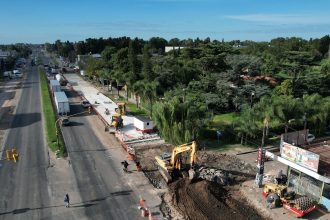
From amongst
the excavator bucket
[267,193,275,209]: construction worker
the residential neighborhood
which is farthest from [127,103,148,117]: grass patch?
[267,193,275,209]: construction worker

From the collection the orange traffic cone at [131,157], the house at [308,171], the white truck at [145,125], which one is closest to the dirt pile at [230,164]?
the house at [308,171]

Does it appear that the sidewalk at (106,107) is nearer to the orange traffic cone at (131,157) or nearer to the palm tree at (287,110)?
the orange traffic cone at (131,157)

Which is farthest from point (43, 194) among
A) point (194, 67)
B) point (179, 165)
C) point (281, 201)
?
point (194, 67)

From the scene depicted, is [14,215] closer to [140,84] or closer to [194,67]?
[140,84]

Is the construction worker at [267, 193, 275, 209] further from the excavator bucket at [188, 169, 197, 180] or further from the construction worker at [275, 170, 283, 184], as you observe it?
the excavator bucket at [188, 169, 197, 180]

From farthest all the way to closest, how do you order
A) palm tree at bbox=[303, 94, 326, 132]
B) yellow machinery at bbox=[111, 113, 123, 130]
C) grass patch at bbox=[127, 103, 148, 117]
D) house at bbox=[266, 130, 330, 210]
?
grass patch at bbox=[127, 103, 148, 117] → yellow machinery at bbox=[111, 113, 123, 130] → palm tree at bbox=[303, 94, 326, 132] → house at bbox=[266, 130, 330, 210]

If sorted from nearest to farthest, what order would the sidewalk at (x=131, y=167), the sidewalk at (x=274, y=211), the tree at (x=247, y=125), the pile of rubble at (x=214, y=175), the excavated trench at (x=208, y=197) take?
the sidewalk at (x=274, y=211), the excavated trench at (x=208, y=197), the sidewalk at (x=131, y=167), the pile of rubble at (x=214, y=175), the tree at (x=247, y=125)
